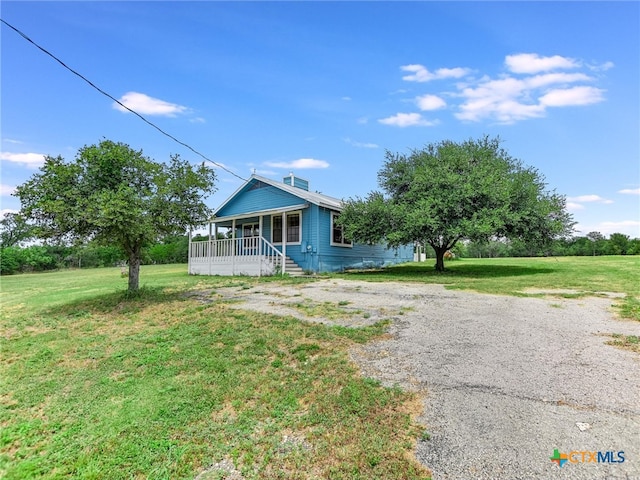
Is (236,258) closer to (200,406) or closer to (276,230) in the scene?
(276,230)

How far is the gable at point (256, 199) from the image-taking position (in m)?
16.8

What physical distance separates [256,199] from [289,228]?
2.97 metres

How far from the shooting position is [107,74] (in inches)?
369

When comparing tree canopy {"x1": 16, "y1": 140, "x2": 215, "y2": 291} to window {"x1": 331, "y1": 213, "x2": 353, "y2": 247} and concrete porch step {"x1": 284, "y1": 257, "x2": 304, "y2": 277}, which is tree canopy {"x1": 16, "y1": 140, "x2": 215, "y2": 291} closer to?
concrete porch step {"x1": 284, "y1": 257, "x2": 304, "y2": 277}

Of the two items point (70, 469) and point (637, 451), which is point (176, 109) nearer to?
point (70, 469)

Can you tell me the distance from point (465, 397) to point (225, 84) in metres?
13.4

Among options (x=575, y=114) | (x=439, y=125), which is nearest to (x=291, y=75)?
(x=439, y=125)

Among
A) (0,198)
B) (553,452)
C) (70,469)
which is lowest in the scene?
(70,469)

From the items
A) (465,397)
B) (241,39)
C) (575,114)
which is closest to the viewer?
(465,397)

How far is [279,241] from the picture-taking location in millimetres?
16891

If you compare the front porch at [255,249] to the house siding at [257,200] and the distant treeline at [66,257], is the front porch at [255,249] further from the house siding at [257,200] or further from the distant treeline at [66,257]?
the distant treeline at [66,257]

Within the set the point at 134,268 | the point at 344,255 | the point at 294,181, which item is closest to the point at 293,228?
the point at 344,255

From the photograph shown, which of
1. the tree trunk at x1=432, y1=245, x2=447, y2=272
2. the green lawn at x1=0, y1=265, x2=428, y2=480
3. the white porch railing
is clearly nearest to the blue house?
the white porch railing

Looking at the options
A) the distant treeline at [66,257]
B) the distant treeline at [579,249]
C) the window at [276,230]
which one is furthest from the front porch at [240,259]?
the distant treeline at [579,249]
